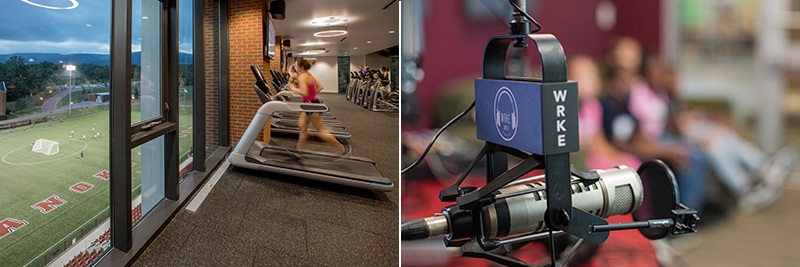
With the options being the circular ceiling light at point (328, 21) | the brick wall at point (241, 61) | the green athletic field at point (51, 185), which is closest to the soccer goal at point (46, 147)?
the green athletic field at point (51, 185)

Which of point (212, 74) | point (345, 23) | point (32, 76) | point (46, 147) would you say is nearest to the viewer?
point (32, 76)

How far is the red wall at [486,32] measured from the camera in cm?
57

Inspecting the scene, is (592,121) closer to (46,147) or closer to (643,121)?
(643,121)

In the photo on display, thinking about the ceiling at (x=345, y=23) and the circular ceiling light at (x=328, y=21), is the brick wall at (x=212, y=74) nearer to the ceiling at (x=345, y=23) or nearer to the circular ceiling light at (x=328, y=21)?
the ceiling at (x=345, y=23)

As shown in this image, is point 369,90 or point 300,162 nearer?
point 300,162

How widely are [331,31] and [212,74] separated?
222cm

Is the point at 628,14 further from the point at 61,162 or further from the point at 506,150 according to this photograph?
the point at 61,162

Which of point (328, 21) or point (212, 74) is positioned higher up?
point (328, 21)

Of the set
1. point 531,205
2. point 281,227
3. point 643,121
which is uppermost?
point 643,121

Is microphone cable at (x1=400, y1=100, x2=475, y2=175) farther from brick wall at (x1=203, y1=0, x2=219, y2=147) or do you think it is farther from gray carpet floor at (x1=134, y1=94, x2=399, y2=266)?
brick wall at (x1=203, y1=0, x2=219, y2=147)

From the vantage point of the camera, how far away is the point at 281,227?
2.74 meters

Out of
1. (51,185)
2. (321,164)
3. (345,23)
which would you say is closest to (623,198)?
(51,185)

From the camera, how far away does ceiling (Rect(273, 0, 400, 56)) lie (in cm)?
515

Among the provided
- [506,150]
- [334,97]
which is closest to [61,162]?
[506,150]
